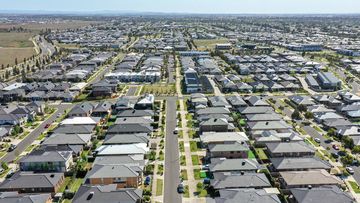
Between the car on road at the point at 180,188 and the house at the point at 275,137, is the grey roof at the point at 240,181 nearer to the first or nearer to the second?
the car on road at the point at 180,188

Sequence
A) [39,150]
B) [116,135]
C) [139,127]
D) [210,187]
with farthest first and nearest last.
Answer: [139,127] → [116,135] → [39,150] → [210,187]

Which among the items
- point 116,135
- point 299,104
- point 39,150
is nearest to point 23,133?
point 39,150

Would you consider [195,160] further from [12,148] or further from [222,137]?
[12,148]

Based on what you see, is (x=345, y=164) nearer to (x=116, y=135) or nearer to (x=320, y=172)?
(x=320, y=172)

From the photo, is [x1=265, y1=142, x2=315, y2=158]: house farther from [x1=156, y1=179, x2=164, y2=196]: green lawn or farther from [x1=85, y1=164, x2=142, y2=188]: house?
[x1=85, y1=164, x2=142, y2=188]: house

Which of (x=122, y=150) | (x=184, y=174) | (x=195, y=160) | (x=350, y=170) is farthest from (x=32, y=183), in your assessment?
(x=350, y=170)

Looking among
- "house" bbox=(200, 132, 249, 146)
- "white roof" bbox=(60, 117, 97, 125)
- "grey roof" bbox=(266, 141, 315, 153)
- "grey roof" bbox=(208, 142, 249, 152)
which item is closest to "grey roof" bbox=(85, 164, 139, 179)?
"grey roof" bbox=(208, 142, 249, 152)

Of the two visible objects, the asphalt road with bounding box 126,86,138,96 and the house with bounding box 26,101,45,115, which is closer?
the house with bounding box 26,101,45,115
